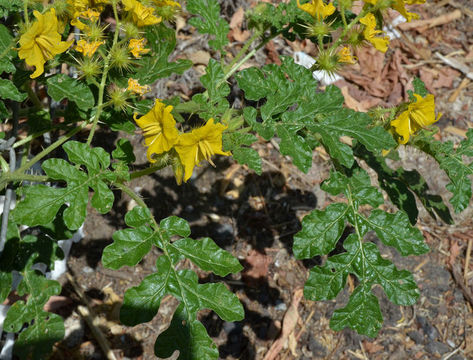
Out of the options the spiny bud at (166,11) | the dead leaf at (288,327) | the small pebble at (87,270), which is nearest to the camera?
the spiny bud at (166,11)

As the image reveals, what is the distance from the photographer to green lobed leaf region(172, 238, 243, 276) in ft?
5.95

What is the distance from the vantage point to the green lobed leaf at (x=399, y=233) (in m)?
1.90

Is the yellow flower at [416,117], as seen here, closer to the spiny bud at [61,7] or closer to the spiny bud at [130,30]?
the spiny bud at [130,30]

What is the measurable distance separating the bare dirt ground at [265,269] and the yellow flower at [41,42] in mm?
1002

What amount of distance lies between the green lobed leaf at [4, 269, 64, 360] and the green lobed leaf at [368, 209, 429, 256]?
1426 millimetres

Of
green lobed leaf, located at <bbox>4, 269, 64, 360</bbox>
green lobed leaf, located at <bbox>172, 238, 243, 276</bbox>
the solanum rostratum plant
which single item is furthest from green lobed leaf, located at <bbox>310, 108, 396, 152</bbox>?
green lobed leaf, located at <bbox>4, 269, 64, 360</bbox>

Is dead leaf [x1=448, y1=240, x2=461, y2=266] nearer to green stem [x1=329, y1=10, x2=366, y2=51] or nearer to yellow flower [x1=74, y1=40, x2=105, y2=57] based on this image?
green stem [x1=329, y1=10, x2=366, y2=51]

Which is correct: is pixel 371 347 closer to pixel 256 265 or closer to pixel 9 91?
pixel 256 265

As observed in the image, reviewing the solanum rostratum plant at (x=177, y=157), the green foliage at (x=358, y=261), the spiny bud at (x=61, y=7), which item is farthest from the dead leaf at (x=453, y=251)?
the spiny bud at (x=61, y=7)

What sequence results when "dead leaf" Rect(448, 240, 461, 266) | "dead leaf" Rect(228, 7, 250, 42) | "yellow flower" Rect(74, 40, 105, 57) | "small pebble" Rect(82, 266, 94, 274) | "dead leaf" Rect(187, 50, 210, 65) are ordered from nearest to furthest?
"yellow flower" Rect(74, 40, 105, 57) < "small pebble" Rect(82, 266, 94, 274) < "dead leaf" Rect(448, 240, 461, 266) < "dead leaf" Rect(187, 50, 210, 65) < "dead leaf" Rect(228, 7, 250, 42)

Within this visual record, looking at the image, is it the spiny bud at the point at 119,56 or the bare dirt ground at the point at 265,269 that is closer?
the spiny bud at the point at 119,56

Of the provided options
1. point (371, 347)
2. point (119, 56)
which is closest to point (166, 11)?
point (119, 56)

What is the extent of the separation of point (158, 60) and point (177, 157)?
59 cm

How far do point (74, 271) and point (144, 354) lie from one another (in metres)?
0.62
